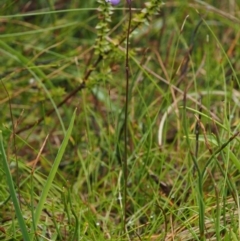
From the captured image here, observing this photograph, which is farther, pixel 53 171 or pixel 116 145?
pixel 116 145

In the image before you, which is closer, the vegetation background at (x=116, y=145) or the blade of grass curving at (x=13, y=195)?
the blade of grass curving at (x=13, y=195)

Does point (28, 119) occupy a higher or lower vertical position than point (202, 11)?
lower

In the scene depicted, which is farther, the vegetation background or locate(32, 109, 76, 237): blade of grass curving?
→ the vegetation background

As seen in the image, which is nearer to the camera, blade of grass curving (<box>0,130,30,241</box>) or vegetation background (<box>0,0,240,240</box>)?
blade of grass curving (<box>0,130,30,241</box>)

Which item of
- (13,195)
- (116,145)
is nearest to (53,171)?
(13,195)

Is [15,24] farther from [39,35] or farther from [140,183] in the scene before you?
[140,183]

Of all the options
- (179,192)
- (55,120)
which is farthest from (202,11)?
(179,192)

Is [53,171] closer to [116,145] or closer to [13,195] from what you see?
[13,195]

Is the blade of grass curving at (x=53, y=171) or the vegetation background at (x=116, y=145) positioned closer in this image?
the blade of grass curving at (x=53, y=171)
